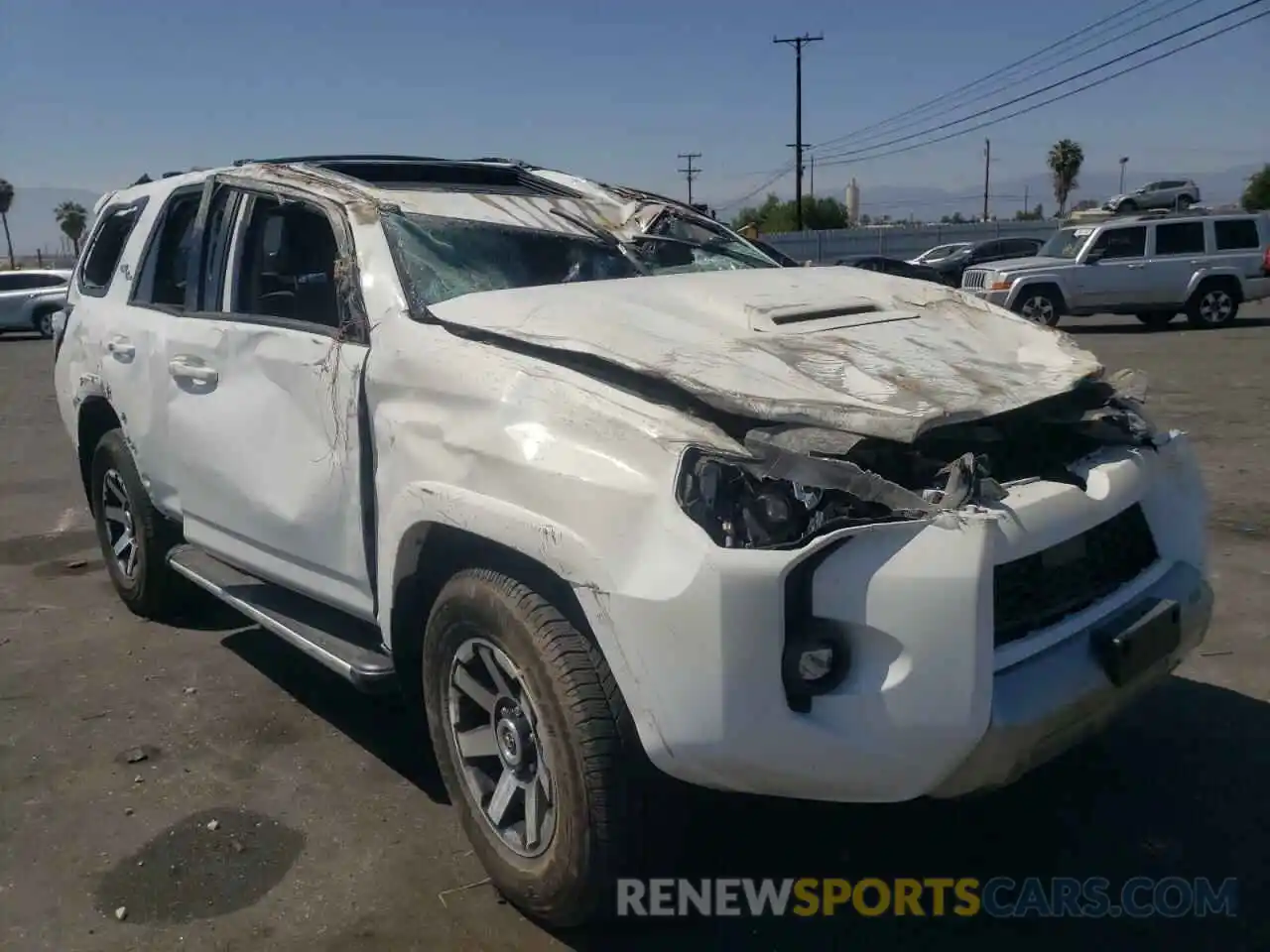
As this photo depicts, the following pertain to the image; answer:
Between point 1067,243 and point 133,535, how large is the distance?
17.5 meters

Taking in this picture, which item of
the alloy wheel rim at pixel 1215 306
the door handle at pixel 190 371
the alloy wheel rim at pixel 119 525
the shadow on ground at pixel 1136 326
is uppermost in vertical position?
the door handle at pixel 190 371

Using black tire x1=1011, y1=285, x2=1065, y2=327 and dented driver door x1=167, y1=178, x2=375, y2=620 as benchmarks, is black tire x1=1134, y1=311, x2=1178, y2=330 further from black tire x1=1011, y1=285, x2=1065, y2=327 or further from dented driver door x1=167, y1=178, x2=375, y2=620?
dented driver door x1=167, y1=178, x2=375, y2=620

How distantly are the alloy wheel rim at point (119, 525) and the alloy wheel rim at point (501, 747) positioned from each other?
2739 millimetres

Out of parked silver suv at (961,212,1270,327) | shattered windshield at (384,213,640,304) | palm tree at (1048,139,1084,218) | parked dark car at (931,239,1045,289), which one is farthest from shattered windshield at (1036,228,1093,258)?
palm tree at (1048,139,1084,218)

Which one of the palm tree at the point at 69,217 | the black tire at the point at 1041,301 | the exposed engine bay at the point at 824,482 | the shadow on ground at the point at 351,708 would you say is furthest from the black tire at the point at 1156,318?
the palm tree at the point at 69,217

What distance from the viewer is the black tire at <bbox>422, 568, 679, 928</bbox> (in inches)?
98.6

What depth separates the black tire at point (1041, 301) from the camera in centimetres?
1819

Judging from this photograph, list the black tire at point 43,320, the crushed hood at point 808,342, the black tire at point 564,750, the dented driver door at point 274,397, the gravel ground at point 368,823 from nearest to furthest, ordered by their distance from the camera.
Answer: the black tire at point 564,750 → the crushed hood at point 808,342 → the gravel ground at point 368,823 → the dented driver door at point 274,397 → the black tire at point 43,320

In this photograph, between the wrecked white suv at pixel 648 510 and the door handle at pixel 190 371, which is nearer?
A: the wrecked white suv at pixel 648 510

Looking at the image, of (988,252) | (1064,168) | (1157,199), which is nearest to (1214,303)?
(988,252)

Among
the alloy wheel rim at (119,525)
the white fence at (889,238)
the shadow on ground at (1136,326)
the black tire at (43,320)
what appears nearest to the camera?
the alloy wheel rim at (119,525)

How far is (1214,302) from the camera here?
61.3ft

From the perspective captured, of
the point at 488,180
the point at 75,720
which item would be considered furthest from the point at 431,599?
the point at 488,180

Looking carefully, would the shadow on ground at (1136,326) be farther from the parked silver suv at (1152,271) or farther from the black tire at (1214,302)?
the parked silver suv at (1152,271)
